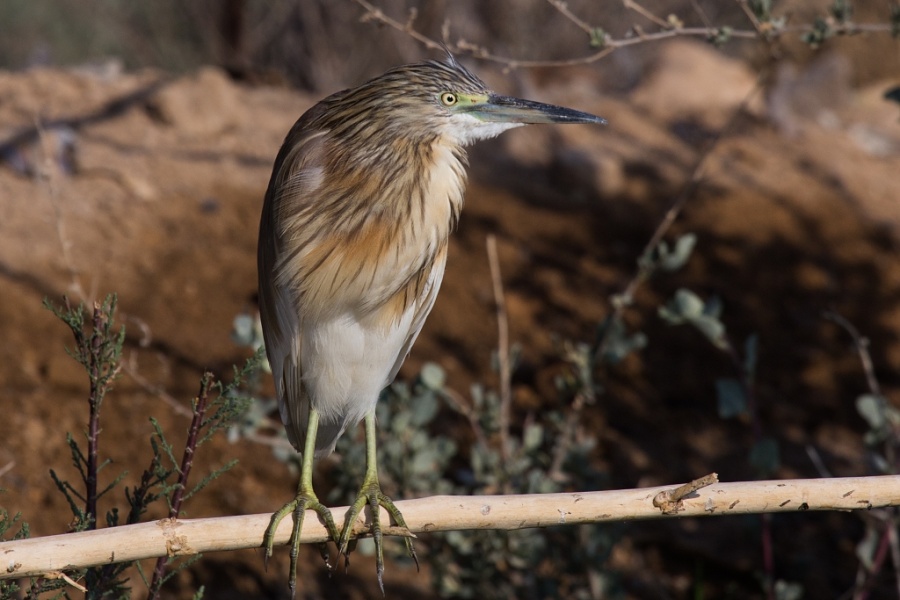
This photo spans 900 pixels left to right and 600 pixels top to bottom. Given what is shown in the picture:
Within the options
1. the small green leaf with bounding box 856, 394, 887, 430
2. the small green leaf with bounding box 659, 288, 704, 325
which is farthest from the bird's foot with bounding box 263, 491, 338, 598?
the small green leaf with bounding box 856, 394, 887, 430

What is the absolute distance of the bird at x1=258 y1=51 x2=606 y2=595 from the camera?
8.23ft

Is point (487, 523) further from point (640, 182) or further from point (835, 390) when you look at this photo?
point (640, 182)

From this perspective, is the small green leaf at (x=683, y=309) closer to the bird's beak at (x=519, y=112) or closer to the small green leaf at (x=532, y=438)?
the small green leaf at (x=532, y=438)

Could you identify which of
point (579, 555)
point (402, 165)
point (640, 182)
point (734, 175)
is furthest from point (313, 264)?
point (734, 175)

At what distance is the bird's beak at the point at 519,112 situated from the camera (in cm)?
246

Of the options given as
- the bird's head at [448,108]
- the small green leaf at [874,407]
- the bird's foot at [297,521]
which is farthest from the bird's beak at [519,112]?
the small green leaf at [874,407]

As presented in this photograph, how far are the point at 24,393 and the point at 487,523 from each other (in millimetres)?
2411

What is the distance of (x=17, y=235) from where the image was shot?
4.54 m

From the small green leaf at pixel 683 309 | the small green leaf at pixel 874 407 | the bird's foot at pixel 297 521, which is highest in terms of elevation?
the small green leaf at pixel 683 309

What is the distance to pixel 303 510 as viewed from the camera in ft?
8.31

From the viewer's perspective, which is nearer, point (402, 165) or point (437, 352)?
point (402, 165)

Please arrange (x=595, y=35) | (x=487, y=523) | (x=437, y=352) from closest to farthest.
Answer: (x=487, y=523) → (x=595, y=35) → (x=437, y=352)

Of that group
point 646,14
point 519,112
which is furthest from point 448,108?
point 646,14

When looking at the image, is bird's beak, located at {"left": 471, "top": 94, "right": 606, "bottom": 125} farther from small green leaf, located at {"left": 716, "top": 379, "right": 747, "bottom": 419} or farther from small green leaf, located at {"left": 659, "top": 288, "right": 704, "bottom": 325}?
small green leaf, located at {"left": 716, "top": 379, "right": 747, "bottom": 419}
